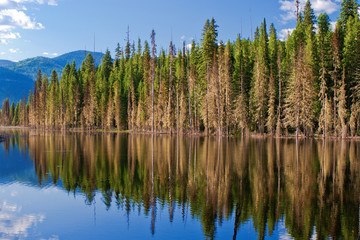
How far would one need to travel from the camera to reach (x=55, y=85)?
389ft

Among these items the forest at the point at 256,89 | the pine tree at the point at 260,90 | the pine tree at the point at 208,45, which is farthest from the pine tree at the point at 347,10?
the pine tree at the point at 208,45

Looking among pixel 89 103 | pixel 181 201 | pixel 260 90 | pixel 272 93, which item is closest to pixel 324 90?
pixel 272 93

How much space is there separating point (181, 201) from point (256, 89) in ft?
178

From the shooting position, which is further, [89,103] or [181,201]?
[89,103]

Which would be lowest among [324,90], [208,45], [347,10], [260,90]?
[324,90]

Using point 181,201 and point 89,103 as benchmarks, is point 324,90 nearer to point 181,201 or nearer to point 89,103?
point 181,201

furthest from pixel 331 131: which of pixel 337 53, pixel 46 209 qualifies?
pixel 46 209

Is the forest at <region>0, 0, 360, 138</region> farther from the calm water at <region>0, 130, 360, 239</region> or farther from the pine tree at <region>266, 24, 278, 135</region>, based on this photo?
the calm water at <region>0, 130, 360, 239</region>

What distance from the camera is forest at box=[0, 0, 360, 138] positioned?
57.5 meters

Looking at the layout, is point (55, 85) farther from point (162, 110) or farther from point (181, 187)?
point (181, 187)

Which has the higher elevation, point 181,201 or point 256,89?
point 256,89

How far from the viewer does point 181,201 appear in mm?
14148

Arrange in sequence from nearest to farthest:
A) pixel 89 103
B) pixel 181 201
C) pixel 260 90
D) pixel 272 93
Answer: pixel 181 201 → pixel 272 93 → pixel 260 90 → pixel 89 103

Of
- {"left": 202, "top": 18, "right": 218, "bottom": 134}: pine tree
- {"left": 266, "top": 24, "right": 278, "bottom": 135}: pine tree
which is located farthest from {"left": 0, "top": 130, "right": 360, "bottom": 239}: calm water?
{"left": 202, "top": 18, "right": 218, "bottom": 134}: pine tree
